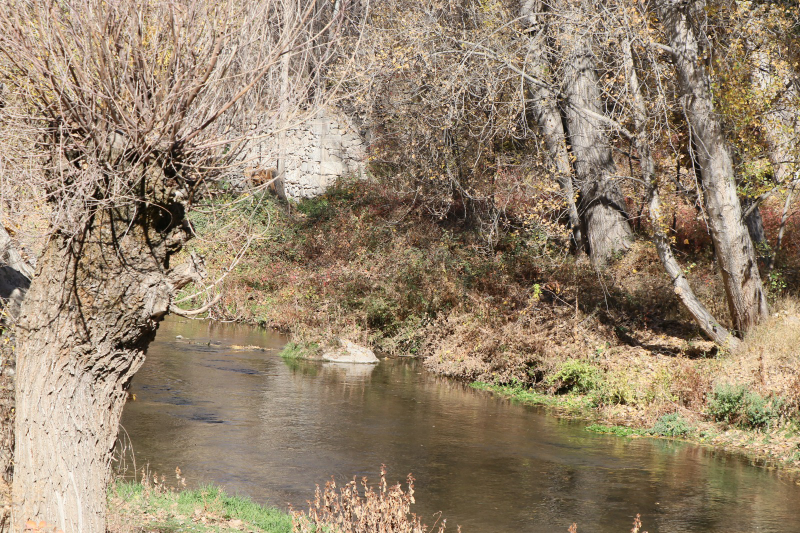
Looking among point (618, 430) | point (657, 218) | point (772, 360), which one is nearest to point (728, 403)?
point (772, 360)

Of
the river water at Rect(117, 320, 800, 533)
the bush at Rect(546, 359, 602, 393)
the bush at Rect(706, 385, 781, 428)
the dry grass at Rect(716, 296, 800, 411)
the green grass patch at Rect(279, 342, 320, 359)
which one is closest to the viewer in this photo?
the river water at Rect(117, 320, 800, 533)

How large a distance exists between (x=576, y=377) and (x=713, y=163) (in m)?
4.94

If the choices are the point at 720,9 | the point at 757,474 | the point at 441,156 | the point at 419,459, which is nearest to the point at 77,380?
the point at 419,459

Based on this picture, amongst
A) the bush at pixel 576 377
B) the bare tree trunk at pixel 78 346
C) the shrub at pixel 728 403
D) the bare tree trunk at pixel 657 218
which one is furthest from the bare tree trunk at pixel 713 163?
the bare tree trunk at pixel 78 346

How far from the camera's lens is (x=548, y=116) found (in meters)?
19.9

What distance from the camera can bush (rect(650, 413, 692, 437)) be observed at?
42.2 feet

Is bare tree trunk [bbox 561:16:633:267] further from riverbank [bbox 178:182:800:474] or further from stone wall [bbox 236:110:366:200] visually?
stone wall [bbox 236:110:366:200]

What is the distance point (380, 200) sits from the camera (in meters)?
27.4

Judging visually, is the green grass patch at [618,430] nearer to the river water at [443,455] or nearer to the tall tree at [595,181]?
the river water at [443,455]

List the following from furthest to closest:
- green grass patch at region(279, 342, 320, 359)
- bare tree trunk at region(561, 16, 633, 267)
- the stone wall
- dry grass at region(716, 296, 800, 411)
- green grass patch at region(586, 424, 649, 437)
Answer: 1. the stone wall
2. bare tree trunk at region(561, 16, 633, 267)
3. green grass patch at region(279, 342, 320, 359)
4. green grass patch at region(586, 424, 649, 437)
5. dry grass at region(716, 296, 800, 411)

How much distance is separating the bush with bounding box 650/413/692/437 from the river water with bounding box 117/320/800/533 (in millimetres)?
502

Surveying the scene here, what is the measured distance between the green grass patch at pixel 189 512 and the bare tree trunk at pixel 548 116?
10.7m

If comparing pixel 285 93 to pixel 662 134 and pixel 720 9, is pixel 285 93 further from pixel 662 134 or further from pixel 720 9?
pixel 662 134

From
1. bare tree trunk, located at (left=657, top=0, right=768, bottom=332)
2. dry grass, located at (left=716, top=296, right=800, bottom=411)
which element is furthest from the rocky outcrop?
bare tree trunk, located at (left=657, top=0, right=768, bottom=332)
